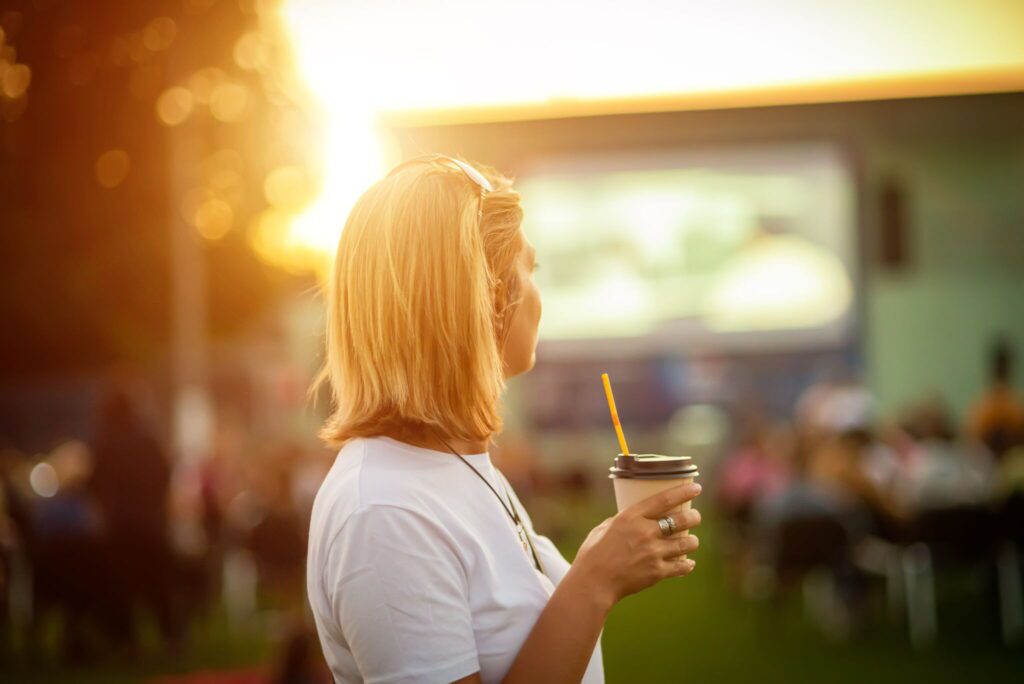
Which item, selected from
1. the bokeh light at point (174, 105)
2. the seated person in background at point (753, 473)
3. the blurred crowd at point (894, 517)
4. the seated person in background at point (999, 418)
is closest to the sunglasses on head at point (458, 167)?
the bokeh light at point (174, 105)

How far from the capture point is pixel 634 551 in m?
1.46

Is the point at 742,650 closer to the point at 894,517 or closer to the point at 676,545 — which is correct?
the point at 894,517

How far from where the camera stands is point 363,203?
4.99 feet

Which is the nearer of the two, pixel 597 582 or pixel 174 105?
pixel 597 582

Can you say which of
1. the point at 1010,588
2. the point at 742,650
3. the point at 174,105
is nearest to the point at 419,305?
the point at 174,105

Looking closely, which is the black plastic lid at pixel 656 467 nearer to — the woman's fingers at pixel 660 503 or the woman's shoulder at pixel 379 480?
the woman's fingers at pixel 660 503

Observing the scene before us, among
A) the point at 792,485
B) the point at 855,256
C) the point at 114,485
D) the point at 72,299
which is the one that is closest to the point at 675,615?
the point at 792,485

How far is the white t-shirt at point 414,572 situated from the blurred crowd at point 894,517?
19.1 feet

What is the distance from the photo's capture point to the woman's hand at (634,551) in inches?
57.0

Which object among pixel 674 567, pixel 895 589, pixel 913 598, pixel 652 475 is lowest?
pixel 895 589

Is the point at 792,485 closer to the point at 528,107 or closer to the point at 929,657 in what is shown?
the point at 929,657

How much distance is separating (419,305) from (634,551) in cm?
46

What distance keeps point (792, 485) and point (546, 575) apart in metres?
5.83

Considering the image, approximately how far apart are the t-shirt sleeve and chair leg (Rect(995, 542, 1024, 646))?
22.1ft
